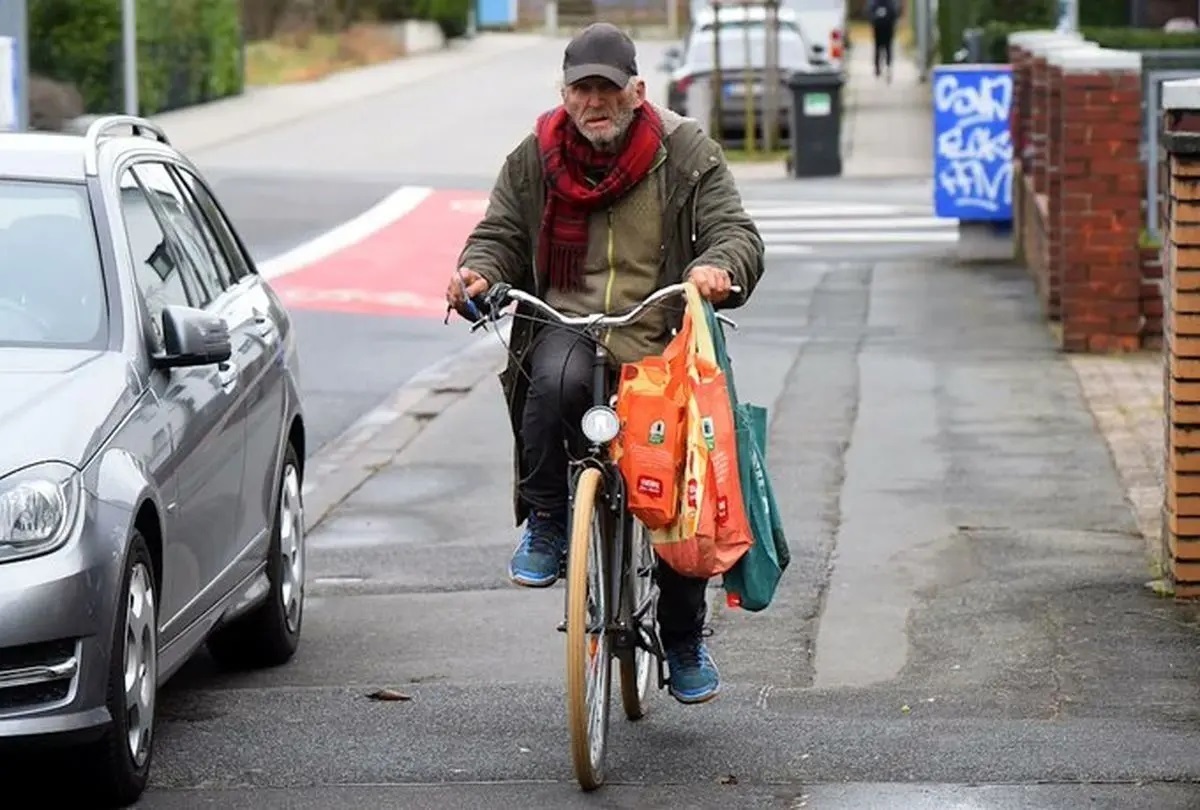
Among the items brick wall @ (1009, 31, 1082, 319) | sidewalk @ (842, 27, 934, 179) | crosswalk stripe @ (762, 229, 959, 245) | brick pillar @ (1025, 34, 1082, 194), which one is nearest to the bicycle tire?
brick wall @ (1009, 31, 1082, 319)

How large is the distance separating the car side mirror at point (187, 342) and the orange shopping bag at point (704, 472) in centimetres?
118

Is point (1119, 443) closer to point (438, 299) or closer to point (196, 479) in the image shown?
point (196, 479)

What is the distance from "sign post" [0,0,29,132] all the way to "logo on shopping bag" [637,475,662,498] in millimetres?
7306

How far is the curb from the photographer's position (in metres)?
11.8

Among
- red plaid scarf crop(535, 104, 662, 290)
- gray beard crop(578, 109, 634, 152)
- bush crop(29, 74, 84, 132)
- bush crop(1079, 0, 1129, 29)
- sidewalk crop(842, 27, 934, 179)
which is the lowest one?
sidewalk crop(842, 27, 934, 179)

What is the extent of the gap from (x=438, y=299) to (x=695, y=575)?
43.7 feet

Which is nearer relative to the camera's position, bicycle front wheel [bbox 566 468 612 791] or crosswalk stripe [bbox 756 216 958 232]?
bicycle front wheel [bbox 566 468 612 791]

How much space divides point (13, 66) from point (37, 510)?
8.40 m

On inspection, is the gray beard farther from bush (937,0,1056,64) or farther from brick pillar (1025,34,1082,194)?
bush (937,0,1056,64)

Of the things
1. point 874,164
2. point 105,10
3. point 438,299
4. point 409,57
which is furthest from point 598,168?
point 409,57

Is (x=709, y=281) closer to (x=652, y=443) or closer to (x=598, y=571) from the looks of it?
(x=652, y=443)

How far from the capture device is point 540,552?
6.74 m

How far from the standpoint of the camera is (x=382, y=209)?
26438 millimetres

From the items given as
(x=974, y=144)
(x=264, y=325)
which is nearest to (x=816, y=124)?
(x=974, y=144)
